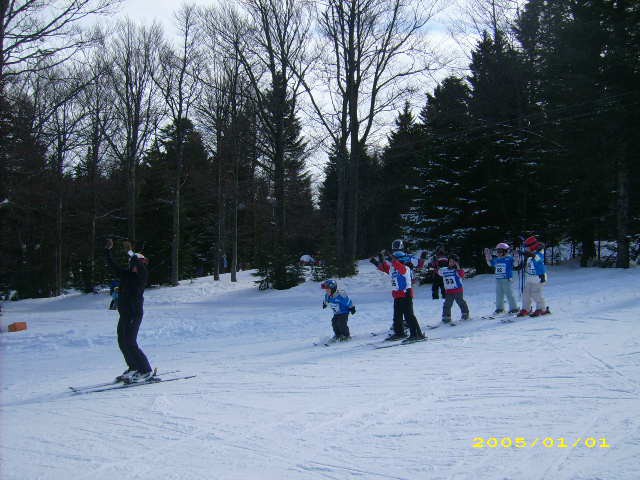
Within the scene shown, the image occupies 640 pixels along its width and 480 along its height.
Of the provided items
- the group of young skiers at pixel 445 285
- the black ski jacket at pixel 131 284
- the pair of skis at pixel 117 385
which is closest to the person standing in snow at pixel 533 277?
the group of young skiers at pixel 445 285

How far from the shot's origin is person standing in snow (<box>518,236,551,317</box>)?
40.3ft

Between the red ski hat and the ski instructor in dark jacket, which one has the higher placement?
the red ski hat

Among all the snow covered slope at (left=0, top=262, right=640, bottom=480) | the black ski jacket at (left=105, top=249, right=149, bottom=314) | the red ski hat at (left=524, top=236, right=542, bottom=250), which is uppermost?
the red ski hat at (left=524, top=236, right=542, bottom=250)

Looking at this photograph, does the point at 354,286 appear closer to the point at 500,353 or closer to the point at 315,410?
the point at 500,353

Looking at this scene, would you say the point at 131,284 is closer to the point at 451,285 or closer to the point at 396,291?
the point at 396,291

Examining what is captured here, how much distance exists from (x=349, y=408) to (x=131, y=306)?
12.6 ft

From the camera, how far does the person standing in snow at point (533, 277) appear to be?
12.3m

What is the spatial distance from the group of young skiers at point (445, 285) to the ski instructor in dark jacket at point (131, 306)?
14.4ft

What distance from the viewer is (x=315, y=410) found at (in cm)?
616

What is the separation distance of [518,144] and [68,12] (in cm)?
1896
